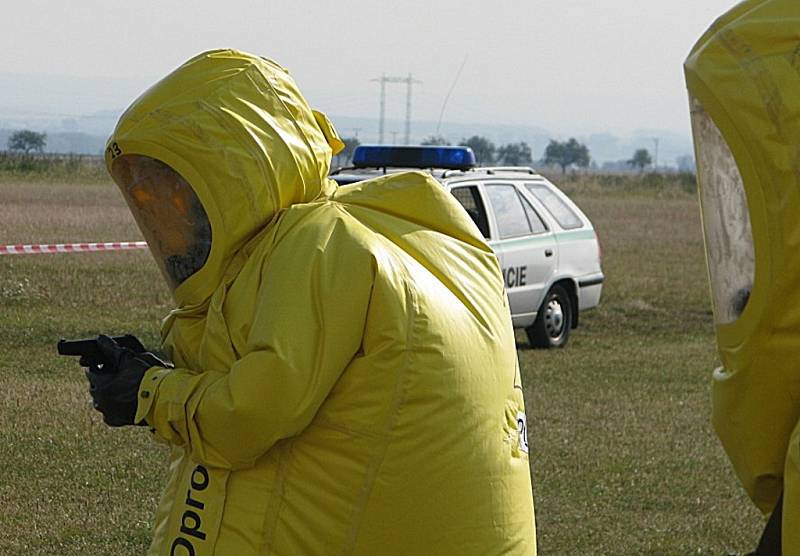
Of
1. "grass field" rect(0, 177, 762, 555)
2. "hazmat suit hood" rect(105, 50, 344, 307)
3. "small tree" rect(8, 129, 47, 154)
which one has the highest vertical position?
"hazmat suit hood" rect(105, 50, 344, 307)

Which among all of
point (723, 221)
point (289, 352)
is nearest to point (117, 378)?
point (289, 352)

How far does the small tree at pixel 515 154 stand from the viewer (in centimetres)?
9868

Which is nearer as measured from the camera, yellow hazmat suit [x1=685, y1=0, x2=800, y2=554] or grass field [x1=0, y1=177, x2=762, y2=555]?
yellow hazmat suit [x1=685, y1=0, x2=800, y2=554]

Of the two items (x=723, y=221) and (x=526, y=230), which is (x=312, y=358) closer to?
(x=723, y=221)

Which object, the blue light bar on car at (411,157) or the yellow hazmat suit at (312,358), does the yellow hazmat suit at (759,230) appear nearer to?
the yellow hazmat suit at (312,358)

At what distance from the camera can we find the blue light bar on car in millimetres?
12500

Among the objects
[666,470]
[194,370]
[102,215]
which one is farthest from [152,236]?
[102,215]

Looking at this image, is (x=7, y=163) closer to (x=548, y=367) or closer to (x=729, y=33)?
(x=548, y=367)

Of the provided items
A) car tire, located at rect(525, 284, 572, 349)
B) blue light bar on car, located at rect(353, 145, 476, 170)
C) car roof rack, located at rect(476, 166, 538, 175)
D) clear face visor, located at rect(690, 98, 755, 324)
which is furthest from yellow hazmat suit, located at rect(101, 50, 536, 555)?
car roof rack, located at rect(476, 166, 538, 175)

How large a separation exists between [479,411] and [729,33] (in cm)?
132

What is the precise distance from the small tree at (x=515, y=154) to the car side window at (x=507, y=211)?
276ft

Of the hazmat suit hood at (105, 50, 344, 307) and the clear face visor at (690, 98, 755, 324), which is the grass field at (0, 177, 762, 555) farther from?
the clear face visor at (690, 98, 755, 324)

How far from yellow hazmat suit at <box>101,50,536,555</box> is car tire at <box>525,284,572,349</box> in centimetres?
1001

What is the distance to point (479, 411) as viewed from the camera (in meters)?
3.51
